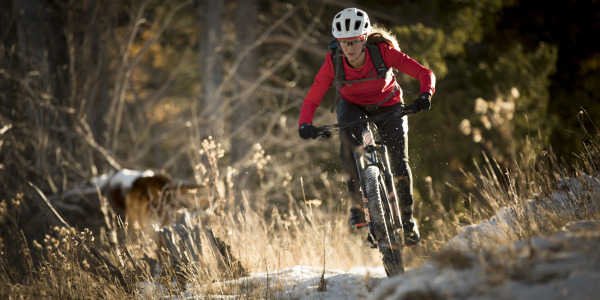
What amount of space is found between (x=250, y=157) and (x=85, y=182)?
4124 millimetres

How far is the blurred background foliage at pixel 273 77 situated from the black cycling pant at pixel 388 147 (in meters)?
2.90

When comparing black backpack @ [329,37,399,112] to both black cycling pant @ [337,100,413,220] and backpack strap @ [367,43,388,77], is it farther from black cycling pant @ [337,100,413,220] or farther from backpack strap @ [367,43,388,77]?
black cycling pant @ [337,100,413,220]

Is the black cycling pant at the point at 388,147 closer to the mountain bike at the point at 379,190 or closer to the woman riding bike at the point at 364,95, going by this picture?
the woman riding bike at the point at 364,95

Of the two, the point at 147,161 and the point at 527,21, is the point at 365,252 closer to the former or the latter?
the point at 527,21

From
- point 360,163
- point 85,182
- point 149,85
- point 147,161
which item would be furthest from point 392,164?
point 147,161

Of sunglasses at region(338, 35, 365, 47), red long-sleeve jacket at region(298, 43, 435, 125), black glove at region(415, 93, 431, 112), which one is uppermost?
Result: sunglasses at region(338, 35, 365, 47)

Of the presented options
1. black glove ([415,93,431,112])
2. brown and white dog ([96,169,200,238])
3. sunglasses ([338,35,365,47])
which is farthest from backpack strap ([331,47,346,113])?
brown and white dog ([96,169,200,238])

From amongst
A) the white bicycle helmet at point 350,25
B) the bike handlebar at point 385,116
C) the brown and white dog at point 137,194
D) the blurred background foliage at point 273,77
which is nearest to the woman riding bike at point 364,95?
the white bicycle helmet at point 350,25

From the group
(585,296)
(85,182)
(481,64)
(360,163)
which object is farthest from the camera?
(481,64)

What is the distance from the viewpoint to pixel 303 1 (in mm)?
11391

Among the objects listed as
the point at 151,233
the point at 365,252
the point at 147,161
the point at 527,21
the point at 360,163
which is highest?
the point at 527,21

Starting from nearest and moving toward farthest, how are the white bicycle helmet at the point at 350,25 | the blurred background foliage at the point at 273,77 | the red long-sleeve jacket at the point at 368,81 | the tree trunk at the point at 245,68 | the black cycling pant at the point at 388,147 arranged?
the white bicycle helmet at the point at 350,25, the red long-sleeve jacket at the point at 368,81, the black cycling pant at the point at 388,147, the blurred background foliage at the point at 273,77, the tree trunk at the point at 245,68

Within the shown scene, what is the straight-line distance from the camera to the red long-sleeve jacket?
432cm

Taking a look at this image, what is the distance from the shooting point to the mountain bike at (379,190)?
4.02m
